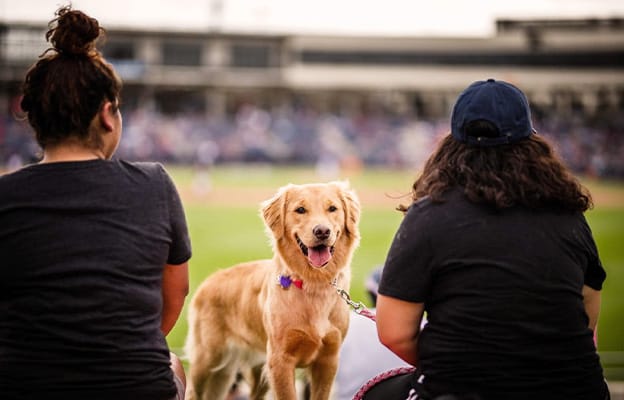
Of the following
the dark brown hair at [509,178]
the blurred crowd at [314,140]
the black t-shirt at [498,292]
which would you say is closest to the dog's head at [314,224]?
the dark brown hair at [509,178]

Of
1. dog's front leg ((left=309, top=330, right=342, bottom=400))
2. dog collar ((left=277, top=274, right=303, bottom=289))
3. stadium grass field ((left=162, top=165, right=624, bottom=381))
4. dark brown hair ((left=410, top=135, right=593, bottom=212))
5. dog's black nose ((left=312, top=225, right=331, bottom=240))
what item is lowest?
stadium grass field ((left=162, top=165, right=624, bottom=381))

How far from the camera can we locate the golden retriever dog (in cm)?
379

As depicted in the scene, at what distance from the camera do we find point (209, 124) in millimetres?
48531

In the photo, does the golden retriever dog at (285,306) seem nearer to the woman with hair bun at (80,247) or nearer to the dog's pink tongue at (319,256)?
the dog's pink tongue at (319,256)

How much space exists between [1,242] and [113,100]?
608mm

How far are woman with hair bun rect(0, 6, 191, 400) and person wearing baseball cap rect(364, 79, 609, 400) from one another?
2.68 ft

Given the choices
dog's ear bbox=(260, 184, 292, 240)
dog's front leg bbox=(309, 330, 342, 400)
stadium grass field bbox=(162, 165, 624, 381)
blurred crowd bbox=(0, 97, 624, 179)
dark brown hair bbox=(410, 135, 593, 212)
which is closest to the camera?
dark brown hair bbox=(410, 135, 593, 212)

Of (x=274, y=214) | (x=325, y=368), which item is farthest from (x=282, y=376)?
(x=274, y=214)

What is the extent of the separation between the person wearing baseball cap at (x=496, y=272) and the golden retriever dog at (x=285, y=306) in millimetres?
1284

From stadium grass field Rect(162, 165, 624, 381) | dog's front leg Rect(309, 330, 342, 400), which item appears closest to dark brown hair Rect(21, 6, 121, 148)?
stadium grass field Rect(162, 165, 624, 381)

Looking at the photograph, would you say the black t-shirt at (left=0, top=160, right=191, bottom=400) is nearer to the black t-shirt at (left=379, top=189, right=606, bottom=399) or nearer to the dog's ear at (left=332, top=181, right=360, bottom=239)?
the black t-shirt at (left=379, top=189, right=606, bottom=399)

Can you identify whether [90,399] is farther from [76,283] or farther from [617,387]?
[617,387]

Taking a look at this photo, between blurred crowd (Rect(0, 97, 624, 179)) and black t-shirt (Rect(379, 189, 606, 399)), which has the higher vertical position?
black t-shirt (Rect(379, 189, 606, 399))

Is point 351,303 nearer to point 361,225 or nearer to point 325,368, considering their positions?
point 325,368
